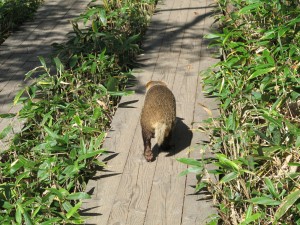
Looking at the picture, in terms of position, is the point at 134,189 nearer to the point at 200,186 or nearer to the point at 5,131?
the point at 200,186

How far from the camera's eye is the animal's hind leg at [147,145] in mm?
5664

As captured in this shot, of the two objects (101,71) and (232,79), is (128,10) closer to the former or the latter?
(101,71)

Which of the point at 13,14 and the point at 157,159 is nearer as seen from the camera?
the point at 157,159

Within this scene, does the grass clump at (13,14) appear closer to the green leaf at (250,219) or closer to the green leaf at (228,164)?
the green leaf at (228,164)

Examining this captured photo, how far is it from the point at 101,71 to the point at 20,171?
6.98ft

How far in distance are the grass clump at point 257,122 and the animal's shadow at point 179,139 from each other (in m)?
0.19

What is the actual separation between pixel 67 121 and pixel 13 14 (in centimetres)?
422

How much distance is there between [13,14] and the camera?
10.1 metres

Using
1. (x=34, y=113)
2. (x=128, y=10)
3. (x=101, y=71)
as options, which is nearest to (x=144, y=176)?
(x=34, y=113)

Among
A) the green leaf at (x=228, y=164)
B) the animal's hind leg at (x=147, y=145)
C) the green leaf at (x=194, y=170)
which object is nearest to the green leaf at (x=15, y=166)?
the animal's hind leg at (x=147, y=145)

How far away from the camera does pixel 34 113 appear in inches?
259

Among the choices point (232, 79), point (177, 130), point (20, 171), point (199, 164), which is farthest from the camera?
point (232, 79)

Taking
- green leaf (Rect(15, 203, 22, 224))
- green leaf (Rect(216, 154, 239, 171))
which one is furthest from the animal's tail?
green leaf (Rect(15, 203, 22, 224))

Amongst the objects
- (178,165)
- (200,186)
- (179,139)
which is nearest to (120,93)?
(179,139)
